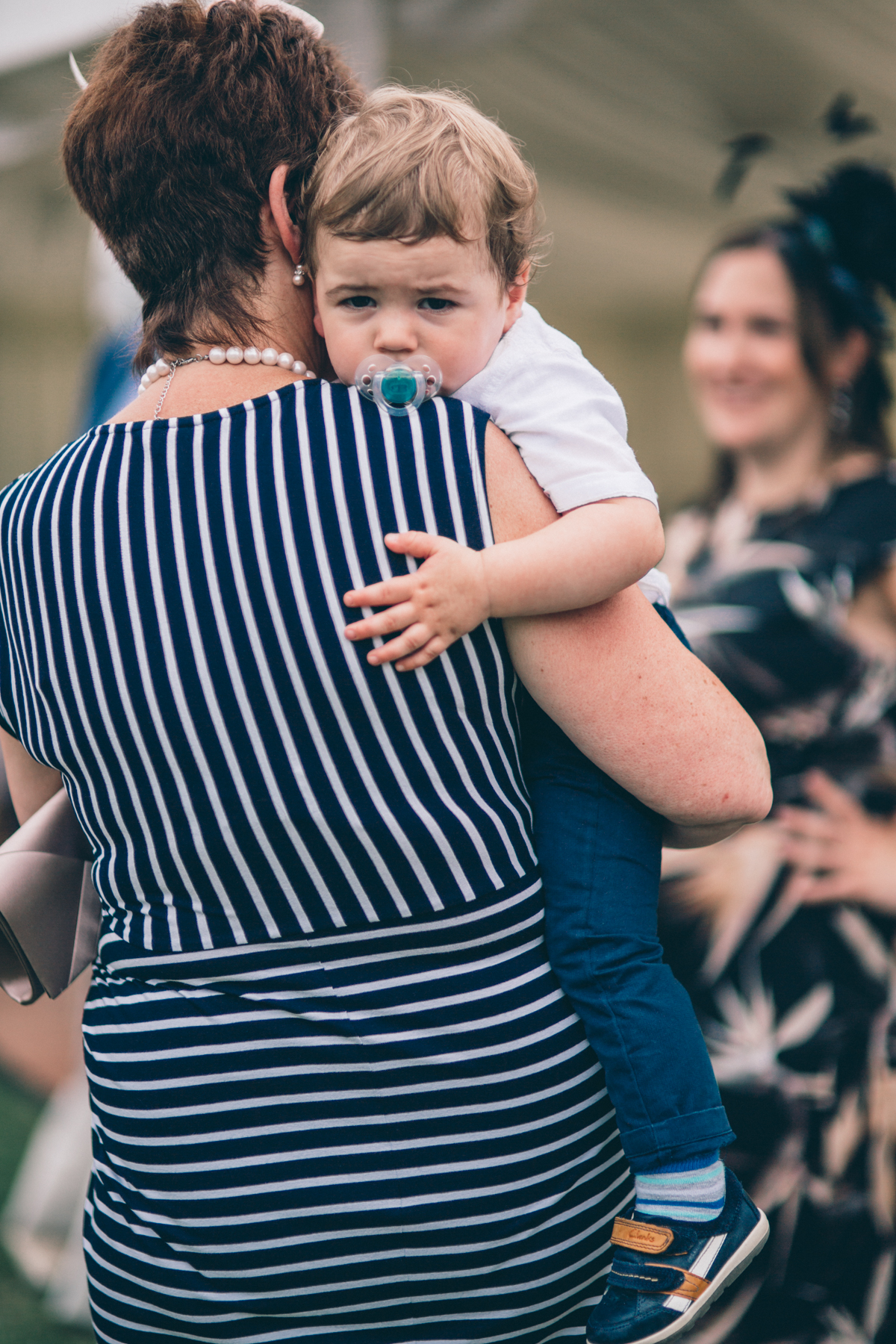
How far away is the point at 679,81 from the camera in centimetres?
355

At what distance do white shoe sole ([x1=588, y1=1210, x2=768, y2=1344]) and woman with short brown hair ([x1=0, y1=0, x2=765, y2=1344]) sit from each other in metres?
0.09

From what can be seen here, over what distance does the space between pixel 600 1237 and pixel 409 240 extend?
0.95 m

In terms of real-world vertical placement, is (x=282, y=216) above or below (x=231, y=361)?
above

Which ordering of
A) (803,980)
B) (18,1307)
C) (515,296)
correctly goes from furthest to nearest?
(18,1307), (803,980), (515,296)

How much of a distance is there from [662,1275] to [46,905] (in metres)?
0.71

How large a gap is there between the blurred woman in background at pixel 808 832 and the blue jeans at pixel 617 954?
1.13m

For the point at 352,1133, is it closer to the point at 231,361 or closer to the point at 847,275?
the point at 231,361

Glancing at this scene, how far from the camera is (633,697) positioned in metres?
0.98

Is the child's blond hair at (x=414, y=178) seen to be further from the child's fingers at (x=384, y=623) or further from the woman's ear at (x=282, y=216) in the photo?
the child's fingers at (x=384, y=623)

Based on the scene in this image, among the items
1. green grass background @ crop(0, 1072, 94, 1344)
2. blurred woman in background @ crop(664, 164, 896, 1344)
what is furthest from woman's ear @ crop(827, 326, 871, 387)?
green grass background @ crop(0, 1072, 94, 1344)

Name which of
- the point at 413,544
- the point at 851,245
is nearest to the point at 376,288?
the point at 413,544

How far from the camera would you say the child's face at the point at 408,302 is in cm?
102

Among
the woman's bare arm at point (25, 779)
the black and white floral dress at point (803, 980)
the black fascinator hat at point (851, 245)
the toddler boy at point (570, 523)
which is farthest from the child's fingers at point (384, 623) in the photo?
the black fascinator hat at point (851, 245)

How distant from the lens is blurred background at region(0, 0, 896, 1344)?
2.50m
